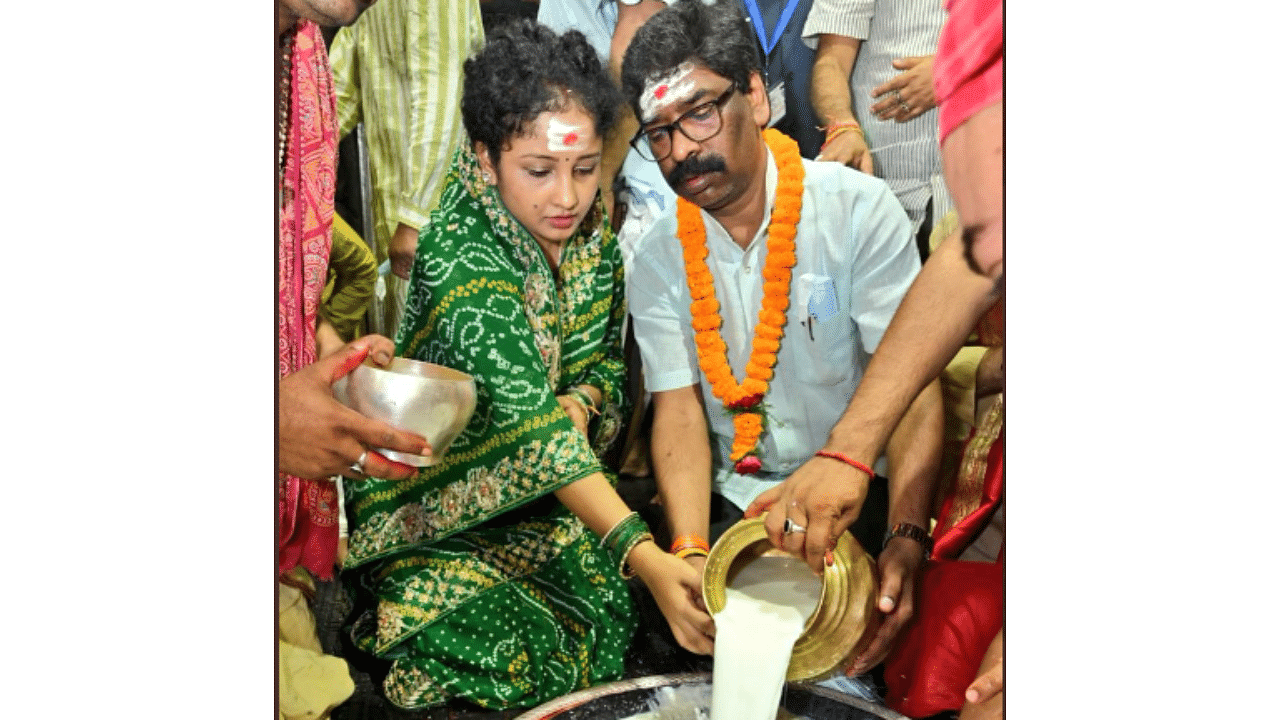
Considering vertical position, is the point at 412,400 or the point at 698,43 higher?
the point at 698,43

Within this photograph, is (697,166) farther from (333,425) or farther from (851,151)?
(333,425)

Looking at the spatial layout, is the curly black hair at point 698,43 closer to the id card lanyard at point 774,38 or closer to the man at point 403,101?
the id card lanyard at point 774,38

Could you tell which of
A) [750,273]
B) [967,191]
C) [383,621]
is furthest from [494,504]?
[967,191]

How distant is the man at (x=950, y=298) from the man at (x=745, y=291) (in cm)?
3

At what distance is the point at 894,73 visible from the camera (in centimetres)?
201

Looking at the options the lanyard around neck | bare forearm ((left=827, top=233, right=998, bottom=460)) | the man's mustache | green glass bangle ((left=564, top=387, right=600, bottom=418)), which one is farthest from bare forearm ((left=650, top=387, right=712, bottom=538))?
the lanyard around neck

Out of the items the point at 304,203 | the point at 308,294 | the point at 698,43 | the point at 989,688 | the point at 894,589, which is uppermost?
the point at 698,43

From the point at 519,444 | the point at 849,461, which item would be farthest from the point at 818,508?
the point at 519,444

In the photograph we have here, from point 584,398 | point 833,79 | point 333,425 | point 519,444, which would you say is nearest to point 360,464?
point 333,425

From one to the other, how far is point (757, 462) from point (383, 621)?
66cm

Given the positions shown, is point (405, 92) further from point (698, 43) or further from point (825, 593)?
point (825, 593)

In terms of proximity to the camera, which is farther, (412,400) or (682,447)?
(682,447)

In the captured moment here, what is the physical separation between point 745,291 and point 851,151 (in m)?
0.28

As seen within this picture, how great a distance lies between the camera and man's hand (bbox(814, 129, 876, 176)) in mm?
2006
